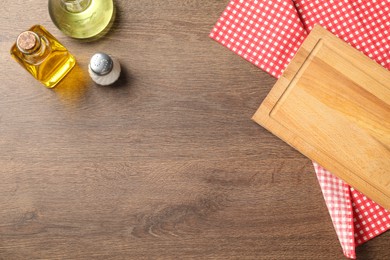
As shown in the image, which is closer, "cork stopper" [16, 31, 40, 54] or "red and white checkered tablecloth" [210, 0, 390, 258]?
"cork stopper" [16, 31, 40, 54]

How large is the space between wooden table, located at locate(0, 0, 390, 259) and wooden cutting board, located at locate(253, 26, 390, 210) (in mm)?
50

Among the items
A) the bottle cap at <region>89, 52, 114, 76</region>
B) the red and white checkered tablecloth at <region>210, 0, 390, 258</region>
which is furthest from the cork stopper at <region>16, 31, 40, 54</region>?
the red and white checkered tablecloth at <region>210, 0, 390, 258</region>

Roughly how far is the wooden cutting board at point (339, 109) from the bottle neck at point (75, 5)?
379 millimetres

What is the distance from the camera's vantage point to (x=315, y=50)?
933mm

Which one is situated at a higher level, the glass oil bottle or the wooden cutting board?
the wooden cutting board

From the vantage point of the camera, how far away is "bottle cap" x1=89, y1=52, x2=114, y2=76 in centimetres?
90

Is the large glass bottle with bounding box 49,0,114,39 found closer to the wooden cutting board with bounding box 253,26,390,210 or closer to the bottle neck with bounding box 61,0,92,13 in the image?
the bottle neck with bounding box 61,0,92,13

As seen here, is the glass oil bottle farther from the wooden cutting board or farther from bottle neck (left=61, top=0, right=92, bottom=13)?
the wooden cutting board

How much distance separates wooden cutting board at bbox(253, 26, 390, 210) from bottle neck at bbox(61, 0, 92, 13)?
379 mm

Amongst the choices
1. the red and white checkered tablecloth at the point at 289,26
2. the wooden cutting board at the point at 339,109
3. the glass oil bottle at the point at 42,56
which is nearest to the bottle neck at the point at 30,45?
the glass oil bottle at the point at 42,56

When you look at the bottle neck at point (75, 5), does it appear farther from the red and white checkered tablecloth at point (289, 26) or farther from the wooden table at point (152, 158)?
A: the red and white checkered tablecloth at point (289, 26)

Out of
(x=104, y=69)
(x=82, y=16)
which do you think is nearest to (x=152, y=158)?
(x=104, y=69)

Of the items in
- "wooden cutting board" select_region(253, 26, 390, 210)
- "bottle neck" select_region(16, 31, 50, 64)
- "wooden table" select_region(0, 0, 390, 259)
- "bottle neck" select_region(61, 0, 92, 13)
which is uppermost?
"wooden cutting board" select_region(253, 26, 390, 210)

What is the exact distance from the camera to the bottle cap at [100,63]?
2.96 ft
